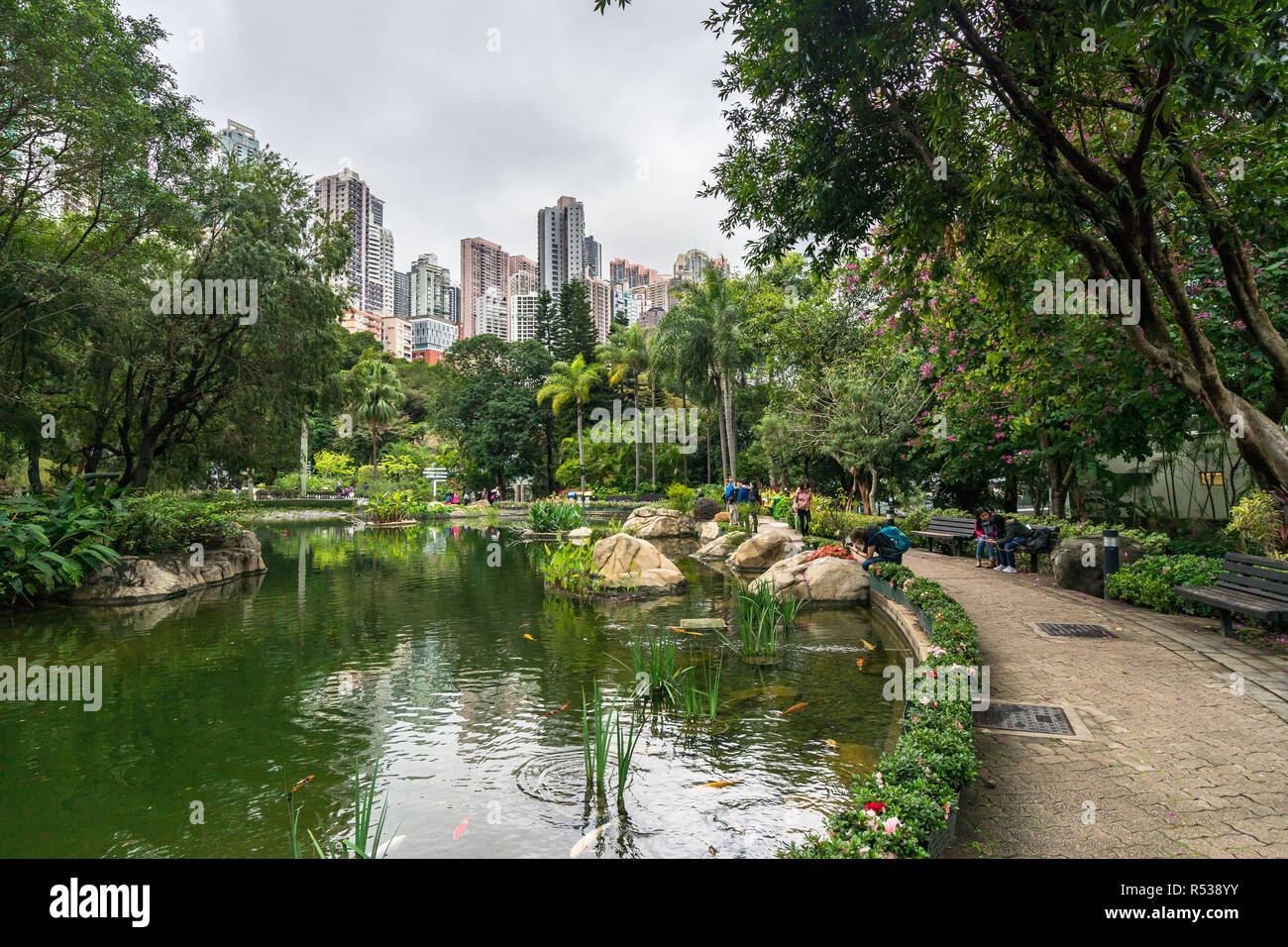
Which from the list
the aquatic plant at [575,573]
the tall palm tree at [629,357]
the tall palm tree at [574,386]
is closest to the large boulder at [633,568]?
the aquatic plant at [575,573]

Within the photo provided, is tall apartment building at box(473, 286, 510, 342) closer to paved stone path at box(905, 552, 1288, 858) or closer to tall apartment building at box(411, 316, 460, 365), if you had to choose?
Result: tall apartment building at box(411, 316, 460, 365)

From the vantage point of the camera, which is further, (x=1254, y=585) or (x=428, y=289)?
(x=428, y=289)

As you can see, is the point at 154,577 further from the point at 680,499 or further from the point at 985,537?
the point at 680,499

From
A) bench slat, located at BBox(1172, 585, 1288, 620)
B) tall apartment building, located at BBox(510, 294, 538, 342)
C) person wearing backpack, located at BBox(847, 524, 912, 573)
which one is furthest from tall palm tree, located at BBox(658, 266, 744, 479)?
tall apartment building, located at BBox(510, 294, 538, 342)

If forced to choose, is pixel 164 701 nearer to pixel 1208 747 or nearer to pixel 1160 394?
pixel 1208 747

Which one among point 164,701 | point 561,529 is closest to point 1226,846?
point 164,701

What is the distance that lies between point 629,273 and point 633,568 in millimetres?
133245

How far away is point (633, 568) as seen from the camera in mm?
12570

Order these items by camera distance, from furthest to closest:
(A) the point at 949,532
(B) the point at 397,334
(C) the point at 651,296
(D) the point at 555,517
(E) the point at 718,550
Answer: (B) the point at 397,334, (C) the point at 651,296, (D) the point at 555,517, (E) the point at 718,550, (A) the point at 949,532

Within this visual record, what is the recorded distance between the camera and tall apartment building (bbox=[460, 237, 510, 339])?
137 m

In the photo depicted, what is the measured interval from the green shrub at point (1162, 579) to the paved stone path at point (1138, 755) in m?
0.87

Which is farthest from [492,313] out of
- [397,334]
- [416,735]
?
[416,735]

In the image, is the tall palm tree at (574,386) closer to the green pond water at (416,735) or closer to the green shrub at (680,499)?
the green shrub at (680,499)

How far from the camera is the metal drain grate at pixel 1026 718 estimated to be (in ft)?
15.7
